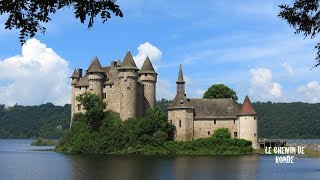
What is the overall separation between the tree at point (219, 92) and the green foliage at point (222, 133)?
14229mm

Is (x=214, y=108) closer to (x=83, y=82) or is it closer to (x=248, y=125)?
(x=248, y=125)

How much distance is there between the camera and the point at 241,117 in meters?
68.5

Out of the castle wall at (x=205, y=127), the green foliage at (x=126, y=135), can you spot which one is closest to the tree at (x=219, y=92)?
the castle wall at (x=205, y=127)

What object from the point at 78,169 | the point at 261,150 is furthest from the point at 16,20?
the point at 261,150

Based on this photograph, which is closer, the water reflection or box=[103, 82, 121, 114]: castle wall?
the water reflection

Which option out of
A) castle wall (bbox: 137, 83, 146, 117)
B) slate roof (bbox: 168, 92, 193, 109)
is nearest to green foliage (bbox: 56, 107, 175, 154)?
slate roof (bbox: 168, 92, 193, 109)

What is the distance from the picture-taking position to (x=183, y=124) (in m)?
68.8

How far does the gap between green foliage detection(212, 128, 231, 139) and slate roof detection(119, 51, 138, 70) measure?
1467 centimetres

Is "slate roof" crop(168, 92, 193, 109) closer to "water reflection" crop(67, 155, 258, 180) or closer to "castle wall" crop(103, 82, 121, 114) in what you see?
"castle wall" crop(103, 82, 121, 114)

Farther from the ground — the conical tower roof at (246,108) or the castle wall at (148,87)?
the castle wall at (148,87)

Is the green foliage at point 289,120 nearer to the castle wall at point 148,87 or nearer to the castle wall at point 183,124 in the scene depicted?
the castle wall at point 148,87

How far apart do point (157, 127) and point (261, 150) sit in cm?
1495

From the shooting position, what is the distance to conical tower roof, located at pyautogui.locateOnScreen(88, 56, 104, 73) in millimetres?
73750

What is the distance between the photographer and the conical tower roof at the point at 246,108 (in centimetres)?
6816
